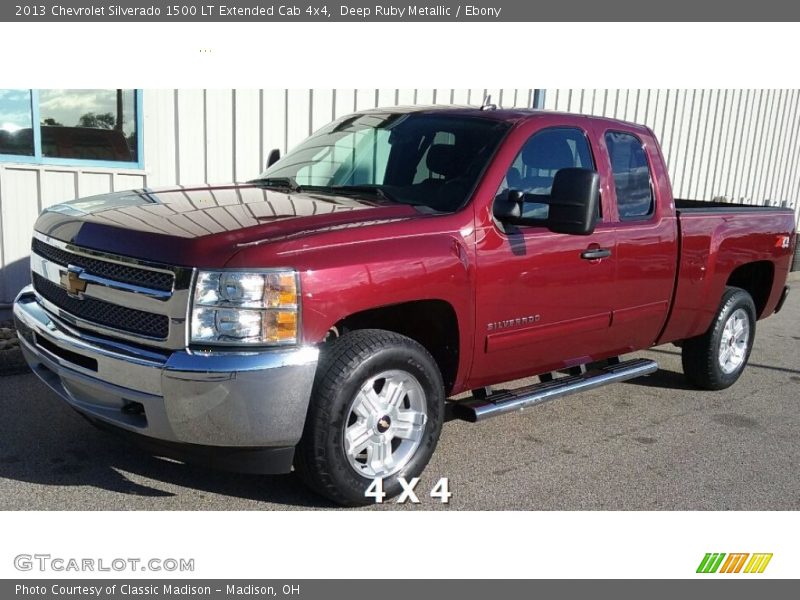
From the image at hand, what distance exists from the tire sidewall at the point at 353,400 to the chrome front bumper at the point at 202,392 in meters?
0.20

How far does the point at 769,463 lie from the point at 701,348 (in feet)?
4.84

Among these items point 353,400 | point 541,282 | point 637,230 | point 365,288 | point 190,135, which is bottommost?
point 353,400

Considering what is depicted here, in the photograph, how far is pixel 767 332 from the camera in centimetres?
877

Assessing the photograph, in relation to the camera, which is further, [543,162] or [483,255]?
[543,162]

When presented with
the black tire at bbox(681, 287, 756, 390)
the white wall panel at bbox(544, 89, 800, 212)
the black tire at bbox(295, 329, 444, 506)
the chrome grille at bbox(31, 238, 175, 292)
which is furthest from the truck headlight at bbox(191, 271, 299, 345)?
the white wall panel at bbox(544, 89, 800, 212)

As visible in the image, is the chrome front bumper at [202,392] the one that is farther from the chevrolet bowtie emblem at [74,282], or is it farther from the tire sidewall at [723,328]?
the tire sidewall at [723,328]

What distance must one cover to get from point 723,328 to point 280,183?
3691 millimetres

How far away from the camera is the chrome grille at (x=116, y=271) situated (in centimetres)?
341

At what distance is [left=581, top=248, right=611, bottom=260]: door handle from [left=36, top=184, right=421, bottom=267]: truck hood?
4.00ft

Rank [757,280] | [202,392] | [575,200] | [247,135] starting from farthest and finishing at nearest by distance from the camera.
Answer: [247,135]
[757,280]
[575,200]
[202,392]

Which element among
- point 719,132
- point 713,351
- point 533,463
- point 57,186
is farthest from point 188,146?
point 719,132

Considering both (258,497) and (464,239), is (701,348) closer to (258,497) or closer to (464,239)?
(464,239)

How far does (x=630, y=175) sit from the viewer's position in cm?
528

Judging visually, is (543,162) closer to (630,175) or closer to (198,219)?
(630,175)
